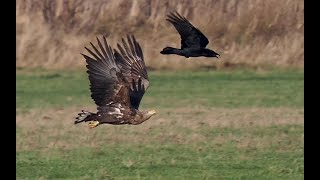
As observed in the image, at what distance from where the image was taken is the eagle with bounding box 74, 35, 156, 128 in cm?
1125

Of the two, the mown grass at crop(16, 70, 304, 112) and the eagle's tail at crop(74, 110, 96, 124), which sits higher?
the mown grass at crop(16, 70, 304, 112)

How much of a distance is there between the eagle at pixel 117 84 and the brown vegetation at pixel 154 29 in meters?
17.5

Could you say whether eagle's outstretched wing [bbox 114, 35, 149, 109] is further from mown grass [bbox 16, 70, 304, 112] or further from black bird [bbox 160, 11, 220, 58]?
mown grass [bbox 16, 70, 304, 112]

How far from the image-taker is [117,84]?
11.8 meters

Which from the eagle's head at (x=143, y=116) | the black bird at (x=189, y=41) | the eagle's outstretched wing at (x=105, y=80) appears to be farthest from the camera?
the black bird at (x=189, y=41)

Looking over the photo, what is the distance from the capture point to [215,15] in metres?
28.5

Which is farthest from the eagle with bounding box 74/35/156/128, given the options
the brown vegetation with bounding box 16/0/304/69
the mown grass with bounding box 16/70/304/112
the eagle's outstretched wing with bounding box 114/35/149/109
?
the brown vegetation with bounding box 16/0/304/69

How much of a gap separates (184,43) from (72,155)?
699 cm

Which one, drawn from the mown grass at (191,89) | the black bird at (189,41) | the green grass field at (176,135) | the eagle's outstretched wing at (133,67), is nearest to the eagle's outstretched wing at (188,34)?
the black bird at (189,41)

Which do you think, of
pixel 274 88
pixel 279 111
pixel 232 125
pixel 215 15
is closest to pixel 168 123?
pixel 232 125

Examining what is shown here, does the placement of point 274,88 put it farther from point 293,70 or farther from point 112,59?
point 112,59

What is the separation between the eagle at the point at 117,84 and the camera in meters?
11.2

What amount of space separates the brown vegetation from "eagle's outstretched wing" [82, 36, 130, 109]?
17.8 metres

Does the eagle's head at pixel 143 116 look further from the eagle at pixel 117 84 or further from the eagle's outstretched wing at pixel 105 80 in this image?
the eagle's outstretched wing at pixel 105 80
